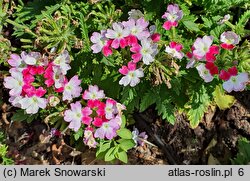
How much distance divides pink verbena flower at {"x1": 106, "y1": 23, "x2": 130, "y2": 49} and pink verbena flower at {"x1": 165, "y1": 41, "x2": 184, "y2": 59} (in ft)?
0.87

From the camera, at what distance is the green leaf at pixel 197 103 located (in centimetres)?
280

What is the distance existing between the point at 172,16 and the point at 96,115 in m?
0.79

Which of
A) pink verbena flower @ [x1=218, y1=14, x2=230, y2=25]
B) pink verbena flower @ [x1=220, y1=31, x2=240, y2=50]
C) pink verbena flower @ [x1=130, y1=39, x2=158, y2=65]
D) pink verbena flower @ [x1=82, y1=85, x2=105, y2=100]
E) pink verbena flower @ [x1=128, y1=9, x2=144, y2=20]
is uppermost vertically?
pink verbena flower @ [x1=128, y1=9, x2=144, y2=20]

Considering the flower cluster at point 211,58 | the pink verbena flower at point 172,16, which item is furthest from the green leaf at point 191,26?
the flower cluster at point 211,58

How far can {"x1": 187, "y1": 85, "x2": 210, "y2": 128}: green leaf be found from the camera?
2.80m

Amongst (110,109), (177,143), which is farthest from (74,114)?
(177,143)

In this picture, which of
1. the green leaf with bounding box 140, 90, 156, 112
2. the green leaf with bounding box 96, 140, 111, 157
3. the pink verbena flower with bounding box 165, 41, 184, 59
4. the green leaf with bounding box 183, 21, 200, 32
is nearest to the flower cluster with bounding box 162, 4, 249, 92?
the pink verbena flower with bounding box 165, 41, 184, 59

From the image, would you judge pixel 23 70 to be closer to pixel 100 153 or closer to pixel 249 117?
pixel 100 153

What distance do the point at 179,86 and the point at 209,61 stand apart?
32 centimetres

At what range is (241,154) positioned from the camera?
3.16m

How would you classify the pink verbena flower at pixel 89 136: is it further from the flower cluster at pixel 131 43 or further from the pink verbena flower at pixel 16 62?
the pink verbena flower at pixel 16 62

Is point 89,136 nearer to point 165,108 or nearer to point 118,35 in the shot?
point 165,108

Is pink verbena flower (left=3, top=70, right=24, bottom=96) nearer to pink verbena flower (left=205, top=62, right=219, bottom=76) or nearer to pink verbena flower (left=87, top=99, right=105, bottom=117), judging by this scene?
pink verbena flower (left=87, top=99, right=105, bottom=117)

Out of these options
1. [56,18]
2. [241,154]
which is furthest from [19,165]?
[241,154]
